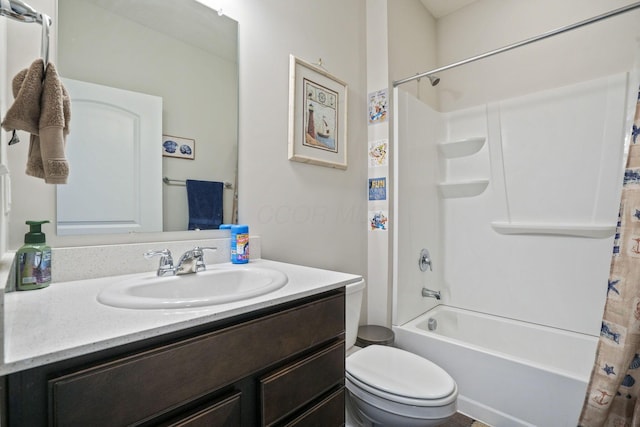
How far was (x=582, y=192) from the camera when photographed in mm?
1905

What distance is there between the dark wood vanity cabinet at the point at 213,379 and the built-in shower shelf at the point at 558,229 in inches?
68.4

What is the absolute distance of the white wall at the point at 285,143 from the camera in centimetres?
139

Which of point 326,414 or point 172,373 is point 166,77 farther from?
point 326,414

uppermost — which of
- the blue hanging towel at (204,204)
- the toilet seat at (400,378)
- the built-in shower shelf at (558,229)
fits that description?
the blue hanging towel at (204,204)

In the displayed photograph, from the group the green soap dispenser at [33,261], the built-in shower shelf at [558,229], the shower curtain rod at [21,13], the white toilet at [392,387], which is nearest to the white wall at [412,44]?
the built-in shower shelf at [558,229]

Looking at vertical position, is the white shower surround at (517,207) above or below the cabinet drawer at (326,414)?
above

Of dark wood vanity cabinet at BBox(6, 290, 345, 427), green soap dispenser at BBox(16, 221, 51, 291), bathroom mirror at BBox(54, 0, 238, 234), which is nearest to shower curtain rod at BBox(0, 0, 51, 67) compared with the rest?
bathroom mirror at BBox(54, 0, 238, 234)

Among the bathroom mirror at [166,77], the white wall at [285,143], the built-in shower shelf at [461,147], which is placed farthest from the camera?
the built-in shower shelf at [461,147]

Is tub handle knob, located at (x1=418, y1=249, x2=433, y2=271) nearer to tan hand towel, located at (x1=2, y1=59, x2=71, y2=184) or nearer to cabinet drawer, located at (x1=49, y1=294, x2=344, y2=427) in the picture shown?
cabinet drawer, located at (x1=49, y1=294, x2=344, y2=427)

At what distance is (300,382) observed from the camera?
0.83 meters

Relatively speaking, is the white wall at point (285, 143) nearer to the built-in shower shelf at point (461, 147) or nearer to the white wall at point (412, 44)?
the white wall at point (412, 44)

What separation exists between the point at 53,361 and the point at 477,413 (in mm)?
1926

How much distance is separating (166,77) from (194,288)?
0.81 meters

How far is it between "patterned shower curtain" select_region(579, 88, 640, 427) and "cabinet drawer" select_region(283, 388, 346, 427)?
0.97 metres
